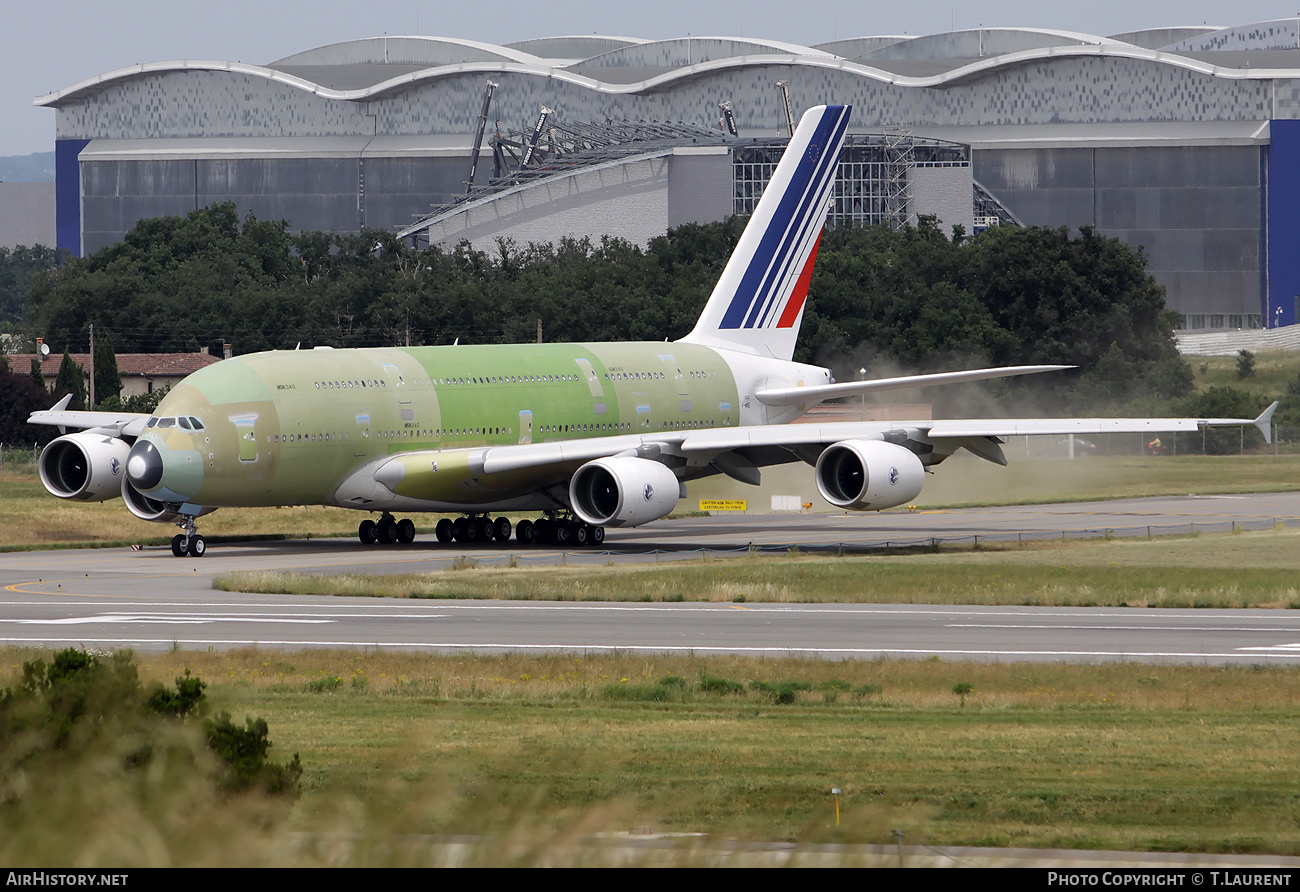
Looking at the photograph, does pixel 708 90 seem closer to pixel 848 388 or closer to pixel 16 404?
pixel 16 404

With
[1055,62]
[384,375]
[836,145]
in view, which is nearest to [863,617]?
[384,375]

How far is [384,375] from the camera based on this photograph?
46.7 metres

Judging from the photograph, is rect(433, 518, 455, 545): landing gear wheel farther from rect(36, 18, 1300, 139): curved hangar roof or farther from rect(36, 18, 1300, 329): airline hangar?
rect(36, 18, 1300, 139): curved hangar roof

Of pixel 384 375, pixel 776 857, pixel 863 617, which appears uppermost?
pixel 384 375

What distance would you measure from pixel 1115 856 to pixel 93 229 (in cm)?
14863

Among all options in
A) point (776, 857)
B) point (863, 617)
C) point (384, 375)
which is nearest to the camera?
point (776, 857)

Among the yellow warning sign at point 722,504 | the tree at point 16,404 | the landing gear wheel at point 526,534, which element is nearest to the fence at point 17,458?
the tree at point 16,404

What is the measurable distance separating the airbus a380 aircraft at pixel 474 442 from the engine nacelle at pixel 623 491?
52mm

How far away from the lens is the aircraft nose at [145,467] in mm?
42031

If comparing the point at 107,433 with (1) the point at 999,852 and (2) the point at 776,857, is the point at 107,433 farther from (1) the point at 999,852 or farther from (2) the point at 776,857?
(2) the point at 776,857

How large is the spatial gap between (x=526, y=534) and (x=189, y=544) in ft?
30.6

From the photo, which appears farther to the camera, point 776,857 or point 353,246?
point 353,246

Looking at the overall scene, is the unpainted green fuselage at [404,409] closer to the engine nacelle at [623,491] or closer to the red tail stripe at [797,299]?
the engine nacelle at [623,491]

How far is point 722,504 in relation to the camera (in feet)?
201
